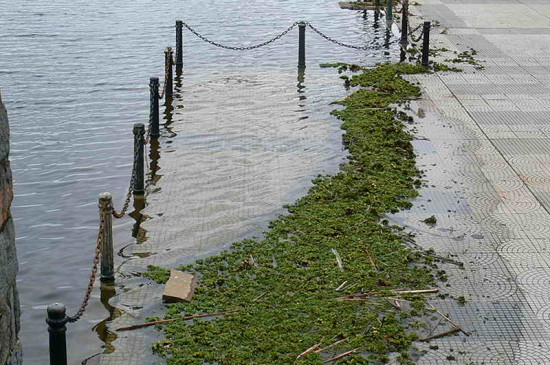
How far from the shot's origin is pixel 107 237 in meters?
9.41

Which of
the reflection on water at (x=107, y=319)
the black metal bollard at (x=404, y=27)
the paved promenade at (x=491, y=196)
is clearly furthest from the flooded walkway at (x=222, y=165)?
the black metal bollard at (x=404, y=27)

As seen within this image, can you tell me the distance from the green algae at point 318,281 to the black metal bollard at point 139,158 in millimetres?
1915

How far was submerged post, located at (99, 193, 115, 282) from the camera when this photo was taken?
30.2ft

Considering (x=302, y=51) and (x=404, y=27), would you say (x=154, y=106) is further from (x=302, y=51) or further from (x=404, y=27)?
(x=404, y=27)

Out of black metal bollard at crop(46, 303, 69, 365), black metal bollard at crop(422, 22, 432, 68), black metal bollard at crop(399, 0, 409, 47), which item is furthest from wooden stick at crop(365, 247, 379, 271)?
black metal bollard at crop(399, 0, 409, 47)

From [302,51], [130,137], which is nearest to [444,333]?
[130,137]

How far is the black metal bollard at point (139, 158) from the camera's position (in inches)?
458

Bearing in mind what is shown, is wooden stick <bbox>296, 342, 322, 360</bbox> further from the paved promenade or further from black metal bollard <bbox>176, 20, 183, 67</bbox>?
black metal bollard <bbox>176, 20, 183, 67</bbox>

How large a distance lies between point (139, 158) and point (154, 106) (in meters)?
3.01

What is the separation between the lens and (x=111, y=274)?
974 cm

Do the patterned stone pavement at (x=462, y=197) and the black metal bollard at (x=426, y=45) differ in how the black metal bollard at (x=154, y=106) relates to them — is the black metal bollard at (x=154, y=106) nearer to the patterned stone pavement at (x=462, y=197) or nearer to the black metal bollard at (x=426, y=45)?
the patterned stone pavement at (x=462, y=197)

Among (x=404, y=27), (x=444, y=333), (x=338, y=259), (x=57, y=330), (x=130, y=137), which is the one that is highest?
(x=404, y=27)

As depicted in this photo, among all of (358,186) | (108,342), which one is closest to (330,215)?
(358,186)

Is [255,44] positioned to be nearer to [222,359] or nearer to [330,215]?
[330,215]
